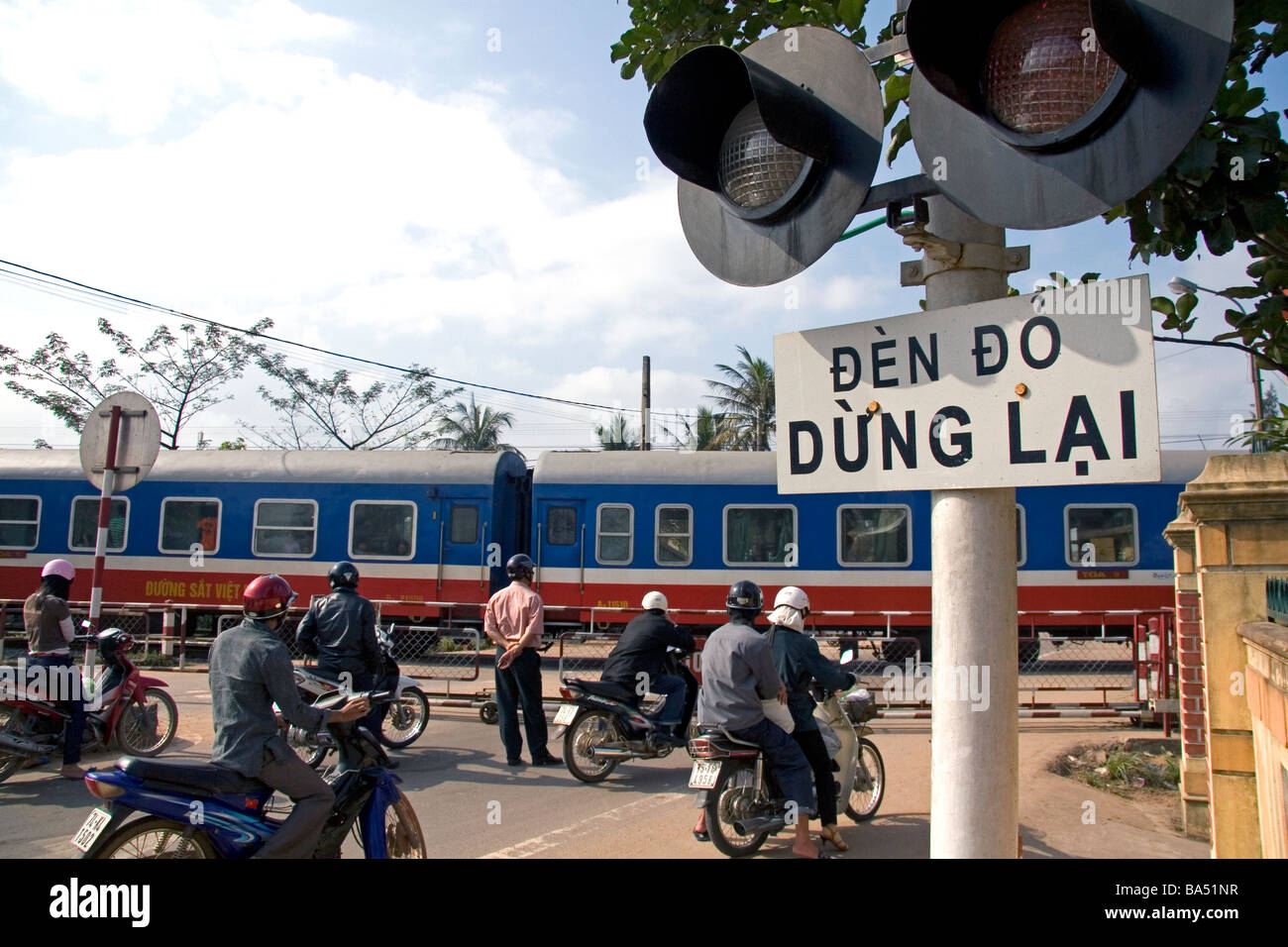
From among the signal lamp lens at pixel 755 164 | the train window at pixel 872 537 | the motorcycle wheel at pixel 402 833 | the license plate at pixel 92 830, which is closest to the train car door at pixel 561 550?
the train window at pixel 872 537

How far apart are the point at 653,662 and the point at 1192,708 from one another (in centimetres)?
408

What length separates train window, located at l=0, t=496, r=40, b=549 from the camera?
1720cm

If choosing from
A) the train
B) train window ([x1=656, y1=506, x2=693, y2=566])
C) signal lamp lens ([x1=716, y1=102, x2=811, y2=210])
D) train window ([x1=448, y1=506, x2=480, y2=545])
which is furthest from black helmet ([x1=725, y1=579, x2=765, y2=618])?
train window ([x1=448, y1=506, x2=480, y2=545])

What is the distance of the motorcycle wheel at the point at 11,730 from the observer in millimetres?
7141

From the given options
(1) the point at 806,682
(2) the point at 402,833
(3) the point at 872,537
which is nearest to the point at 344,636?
(2) the point at 402,833

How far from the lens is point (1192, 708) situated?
249 inches

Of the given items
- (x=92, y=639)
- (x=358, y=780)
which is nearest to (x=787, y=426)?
(x=358, y=780)

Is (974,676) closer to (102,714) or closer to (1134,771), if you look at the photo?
(1134,771)

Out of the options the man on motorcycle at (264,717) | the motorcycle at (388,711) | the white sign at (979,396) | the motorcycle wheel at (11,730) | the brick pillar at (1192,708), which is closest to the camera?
the white sign at (979,396)

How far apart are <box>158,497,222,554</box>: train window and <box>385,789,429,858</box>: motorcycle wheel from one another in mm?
13622

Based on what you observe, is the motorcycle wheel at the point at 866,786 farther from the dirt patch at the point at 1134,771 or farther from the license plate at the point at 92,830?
the license plate at the point at 92,830

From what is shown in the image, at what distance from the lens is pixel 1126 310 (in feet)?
6.14

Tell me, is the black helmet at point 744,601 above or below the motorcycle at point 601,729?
above
